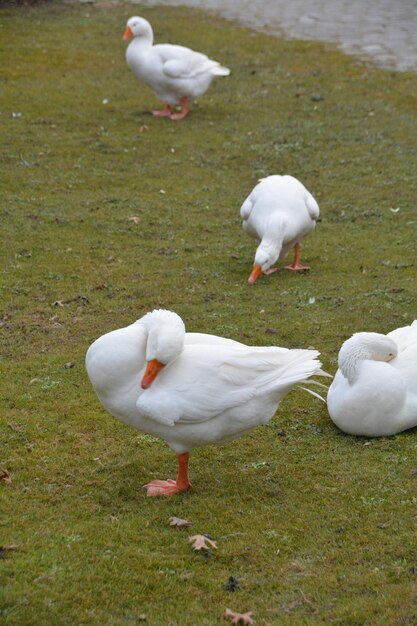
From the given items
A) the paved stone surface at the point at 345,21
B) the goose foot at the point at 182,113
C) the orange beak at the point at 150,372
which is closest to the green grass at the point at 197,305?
the goose foot at the point at 182,113

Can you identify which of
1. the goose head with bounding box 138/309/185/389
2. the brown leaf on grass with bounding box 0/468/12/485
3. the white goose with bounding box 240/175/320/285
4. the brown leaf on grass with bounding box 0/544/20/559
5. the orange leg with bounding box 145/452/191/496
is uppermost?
the goose head with bounding box 138/309/185/389

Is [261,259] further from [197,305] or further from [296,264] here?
[197,305]

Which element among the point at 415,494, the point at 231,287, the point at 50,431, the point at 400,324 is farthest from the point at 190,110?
the point at 415,494

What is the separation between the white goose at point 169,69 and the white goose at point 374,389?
399 inches

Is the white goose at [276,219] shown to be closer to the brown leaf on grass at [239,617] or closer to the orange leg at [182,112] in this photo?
the brown leaf on grass at [239,617]

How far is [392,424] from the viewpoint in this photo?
280 inches

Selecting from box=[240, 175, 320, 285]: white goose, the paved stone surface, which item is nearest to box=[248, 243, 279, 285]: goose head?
box=[240, 175, 320, 285]: white goose

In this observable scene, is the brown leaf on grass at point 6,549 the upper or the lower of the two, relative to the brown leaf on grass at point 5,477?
upper

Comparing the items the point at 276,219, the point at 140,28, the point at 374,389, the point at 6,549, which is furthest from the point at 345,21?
the point at 6,549

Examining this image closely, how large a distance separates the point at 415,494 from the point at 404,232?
6.27m

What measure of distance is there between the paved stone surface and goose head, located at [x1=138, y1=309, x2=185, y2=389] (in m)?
15.0

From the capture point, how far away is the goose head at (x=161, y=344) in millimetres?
6039

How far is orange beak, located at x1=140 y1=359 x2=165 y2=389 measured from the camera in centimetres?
609

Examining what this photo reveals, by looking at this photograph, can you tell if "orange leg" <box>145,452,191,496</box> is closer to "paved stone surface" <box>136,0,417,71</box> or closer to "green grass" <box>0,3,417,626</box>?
"green grass" <box>0,3,417,626</box>
